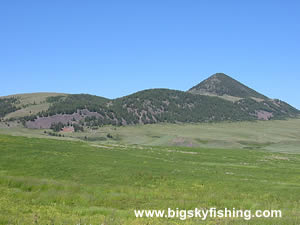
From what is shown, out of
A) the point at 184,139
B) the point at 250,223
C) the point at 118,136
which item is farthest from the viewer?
the point at 118,136

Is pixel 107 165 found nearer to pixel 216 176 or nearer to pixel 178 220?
pixel 216 176

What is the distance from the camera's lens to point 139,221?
17.6 metres

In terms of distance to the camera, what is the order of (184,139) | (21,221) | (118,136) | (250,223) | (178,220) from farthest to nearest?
1. (118,136)
2. (184,139)
3. (178,220)
4. (250,223)
5. (21,221)

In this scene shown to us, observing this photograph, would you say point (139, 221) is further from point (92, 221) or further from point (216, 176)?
point (216, 176)

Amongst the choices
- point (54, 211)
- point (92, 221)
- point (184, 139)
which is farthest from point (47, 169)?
point (184, 139)

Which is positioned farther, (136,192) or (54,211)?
(136,192)

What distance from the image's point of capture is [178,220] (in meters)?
19.0

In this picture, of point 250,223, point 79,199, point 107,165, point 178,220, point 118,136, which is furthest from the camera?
point 118,136

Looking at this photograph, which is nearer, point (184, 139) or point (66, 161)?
point (66, 161)

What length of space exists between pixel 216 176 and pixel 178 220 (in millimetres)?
29144

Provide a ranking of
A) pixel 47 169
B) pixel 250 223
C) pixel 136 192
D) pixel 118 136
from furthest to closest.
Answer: pixel 118 136 → pixel 47 169 → pixel 136 192 → pixel 250 223

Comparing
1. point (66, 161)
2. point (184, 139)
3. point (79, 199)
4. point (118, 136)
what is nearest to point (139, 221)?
point (79, 199)

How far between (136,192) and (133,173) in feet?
45.6

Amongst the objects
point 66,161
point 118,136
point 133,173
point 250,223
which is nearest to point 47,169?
point 66,161
